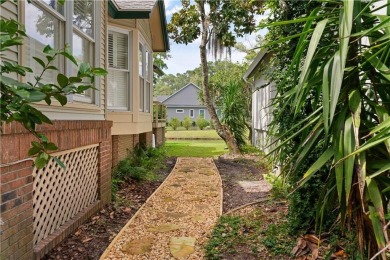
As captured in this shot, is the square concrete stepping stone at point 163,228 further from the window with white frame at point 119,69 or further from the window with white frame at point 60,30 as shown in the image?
the window with white frame at point 119,69

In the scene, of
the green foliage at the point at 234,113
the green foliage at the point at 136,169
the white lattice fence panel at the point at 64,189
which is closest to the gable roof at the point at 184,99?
the green foliage at the point at 234,113

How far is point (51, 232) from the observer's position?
3838 millimetres

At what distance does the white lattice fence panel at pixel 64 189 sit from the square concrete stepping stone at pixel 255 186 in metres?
3.40

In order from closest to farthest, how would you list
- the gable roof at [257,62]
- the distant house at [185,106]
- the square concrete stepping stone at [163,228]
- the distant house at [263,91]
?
1. the square concrete stepping stone at [163,228]
2. the distant house at [263,91]
3. the gable roof at [257,62]
4. the distant house at [185,106]

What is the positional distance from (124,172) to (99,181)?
2.30 metres

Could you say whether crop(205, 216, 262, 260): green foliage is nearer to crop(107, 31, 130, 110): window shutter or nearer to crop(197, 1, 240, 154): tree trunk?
crop(107, 31, 130, 110): window shutter

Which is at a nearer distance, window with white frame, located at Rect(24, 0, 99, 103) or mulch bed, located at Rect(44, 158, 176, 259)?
window with white frame, located at Rect(24, 0, 99, 103)

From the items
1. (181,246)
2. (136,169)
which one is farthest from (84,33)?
(136,169)

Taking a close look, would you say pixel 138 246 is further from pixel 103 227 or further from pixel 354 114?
pixel 354 114

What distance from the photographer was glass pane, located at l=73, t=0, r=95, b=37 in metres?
4.76

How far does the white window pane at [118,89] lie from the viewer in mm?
7928

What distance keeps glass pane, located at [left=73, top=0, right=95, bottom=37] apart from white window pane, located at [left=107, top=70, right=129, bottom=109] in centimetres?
259

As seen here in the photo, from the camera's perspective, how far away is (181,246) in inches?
155

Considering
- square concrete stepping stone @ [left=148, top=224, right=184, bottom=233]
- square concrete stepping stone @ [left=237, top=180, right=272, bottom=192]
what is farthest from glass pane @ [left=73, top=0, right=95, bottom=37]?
square concrete stepping stone @ [left=237, top=180, right=272, bottom=192]
